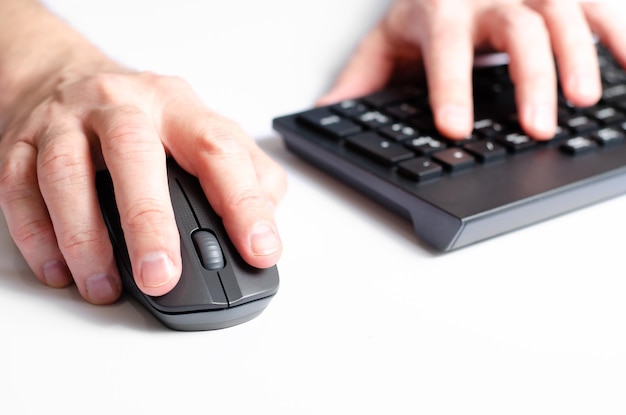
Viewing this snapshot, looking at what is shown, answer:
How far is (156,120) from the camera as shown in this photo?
1.73ft

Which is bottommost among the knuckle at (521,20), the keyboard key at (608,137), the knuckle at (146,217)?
the keyboard key at (608,137)

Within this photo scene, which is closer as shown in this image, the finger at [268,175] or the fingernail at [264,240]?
the fingernail at [264,240]

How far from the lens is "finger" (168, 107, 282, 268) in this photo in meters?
0.43

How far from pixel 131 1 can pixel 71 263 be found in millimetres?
533

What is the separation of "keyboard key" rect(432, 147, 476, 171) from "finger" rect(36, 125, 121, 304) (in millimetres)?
262

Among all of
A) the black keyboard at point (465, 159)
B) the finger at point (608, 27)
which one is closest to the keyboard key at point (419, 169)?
the black keyboard at point (465, 159)

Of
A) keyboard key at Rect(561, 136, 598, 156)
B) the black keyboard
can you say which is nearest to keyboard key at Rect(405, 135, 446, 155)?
the black keyboard

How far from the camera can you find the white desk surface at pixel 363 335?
359mm

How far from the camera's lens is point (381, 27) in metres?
0.83

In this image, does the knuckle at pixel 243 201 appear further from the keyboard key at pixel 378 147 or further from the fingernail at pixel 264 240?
the keyboard key at pixel 378 147

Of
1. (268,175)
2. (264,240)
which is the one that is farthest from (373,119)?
(264,240)

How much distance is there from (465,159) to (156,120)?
240mm

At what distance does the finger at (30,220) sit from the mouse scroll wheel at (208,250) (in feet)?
0.31

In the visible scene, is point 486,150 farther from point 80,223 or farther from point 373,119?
point 80,223
